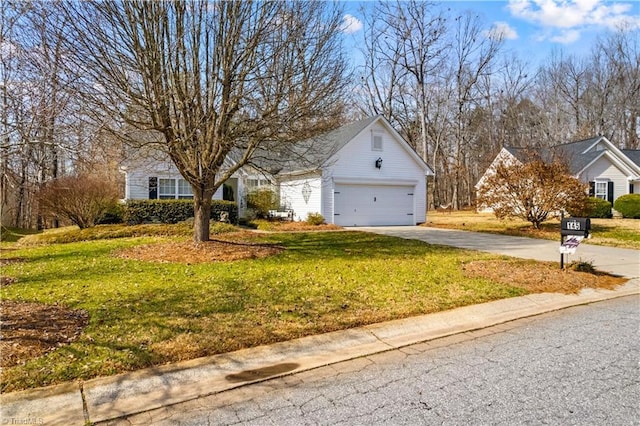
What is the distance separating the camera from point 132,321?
454 centimetres

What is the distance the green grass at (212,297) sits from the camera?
3.76 meters

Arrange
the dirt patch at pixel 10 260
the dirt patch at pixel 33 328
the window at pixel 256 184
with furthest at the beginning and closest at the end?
the window at pixel 256 184 → the dirt patch at pixel 10 260 → the dirt patch at pixel 33 328

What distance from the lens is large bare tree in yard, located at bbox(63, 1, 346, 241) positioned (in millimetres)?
7637

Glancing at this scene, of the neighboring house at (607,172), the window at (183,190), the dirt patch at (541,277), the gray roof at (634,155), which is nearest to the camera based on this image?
the dirt patch at (541,277)

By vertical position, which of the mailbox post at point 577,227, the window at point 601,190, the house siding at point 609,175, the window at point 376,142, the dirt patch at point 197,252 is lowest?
the dirt patch at point 197,252

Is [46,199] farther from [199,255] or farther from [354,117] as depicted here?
[354,117]

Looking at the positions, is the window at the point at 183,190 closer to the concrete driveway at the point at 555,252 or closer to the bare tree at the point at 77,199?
the bare tree at the point at 77,199

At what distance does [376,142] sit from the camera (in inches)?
778

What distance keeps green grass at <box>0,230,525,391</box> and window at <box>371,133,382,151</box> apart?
1084cm

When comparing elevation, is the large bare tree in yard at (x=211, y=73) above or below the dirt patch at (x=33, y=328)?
above

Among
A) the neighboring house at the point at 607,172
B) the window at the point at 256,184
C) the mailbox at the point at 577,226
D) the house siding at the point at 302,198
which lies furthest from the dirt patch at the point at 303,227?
the neighboring house at the point at 607,172

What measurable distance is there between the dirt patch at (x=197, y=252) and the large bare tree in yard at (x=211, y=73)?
1.55 metres

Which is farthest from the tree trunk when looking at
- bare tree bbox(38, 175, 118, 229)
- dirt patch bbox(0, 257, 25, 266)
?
bare tree bbox(38, 175, 118, 229)

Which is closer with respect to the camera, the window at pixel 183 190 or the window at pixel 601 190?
the window at pixel 183 190
